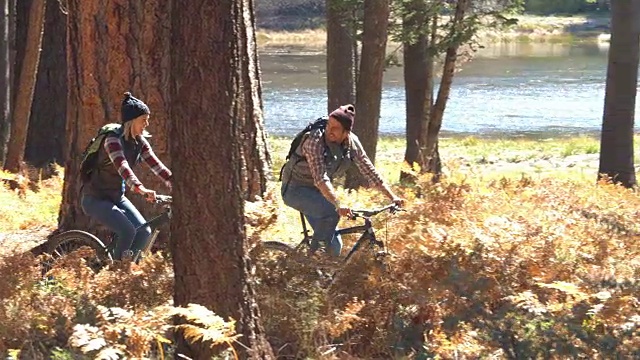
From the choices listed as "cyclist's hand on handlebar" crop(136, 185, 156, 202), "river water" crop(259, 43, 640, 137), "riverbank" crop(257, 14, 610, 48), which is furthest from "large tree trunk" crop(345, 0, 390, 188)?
"riverbank" crop(257, 14, 610, 48)

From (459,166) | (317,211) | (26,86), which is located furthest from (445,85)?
(317,211)

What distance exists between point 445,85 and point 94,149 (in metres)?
8.25

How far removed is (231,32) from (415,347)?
7.84 ft

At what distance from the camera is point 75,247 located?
9156 mm

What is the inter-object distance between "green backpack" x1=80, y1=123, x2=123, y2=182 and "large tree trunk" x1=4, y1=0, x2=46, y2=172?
644cm

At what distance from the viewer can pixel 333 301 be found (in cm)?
732

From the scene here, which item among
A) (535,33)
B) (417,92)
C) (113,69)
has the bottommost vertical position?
(535,33)

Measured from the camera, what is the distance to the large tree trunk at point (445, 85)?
15.2m

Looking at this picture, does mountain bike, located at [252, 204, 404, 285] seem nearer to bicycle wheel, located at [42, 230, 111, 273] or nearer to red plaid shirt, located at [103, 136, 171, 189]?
red plaid shirt, located at [103, 136, 171, 189]

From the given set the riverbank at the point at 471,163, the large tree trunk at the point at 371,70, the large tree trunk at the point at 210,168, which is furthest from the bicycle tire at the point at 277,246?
the large tree trunk at the point at 371,70

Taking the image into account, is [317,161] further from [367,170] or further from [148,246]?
[148,246]

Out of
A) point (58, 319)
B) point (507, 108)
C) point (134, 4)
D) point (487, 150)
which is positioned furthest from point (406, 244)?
point (507, 108)

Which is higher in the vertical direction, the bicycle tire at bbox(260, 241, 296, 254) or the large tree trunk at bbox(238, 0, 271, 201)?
the large tree trunk at bbox(238, 0, 271, 201)

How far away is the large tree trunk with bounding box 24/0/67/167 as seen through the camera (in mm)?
16906
